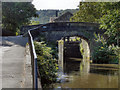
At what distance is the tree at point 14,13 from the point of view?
85.9 ft

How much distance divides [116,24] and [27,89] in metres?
11.4

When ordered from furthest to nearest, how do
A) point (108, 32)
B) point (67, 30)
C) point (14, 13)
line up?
1. point (14, 13)
2. point (67, 30)
3. point (108, 32)

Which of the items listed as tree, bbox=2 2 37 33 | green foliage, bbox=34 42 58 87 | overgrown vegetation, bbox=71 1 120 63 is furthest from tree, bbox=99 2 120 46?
tree, bbox=2 2 37 33

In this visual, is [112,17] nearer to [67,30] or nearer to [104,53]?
[104,53]


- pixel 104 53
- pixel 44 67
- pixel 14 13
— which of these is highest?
pixel 14 13

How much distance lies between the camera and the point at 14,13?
26.0 m

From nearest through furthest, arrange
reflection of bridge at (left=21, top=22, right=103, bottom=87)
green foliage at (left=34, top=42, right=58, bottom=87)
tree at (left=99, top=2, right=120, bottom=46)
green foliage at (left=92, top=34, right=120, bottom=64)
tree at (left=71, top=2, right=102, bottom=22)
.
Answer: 1. green foliage at (left=34, top=42, right=58, bottom=87)
2. tree at (left=99, top=2, right=120, bottom=46)
3. reflection of bridge at (left=21, top=22, right=103, bottom=87)
4. green foliage at (left=92, top=34, right=120, bottom=64)
5. tree at (left=71, top=2, right=102, bottom=22)

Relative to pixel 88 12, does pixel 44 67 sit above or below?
below

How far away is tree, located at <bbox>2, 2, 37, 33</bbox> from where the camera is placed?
85.9 feet

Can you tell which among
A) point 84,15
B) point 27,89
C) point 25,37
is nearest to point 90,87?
point 27,89

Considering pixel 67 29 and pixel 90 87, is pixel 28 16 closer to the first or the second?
pixel 67 29

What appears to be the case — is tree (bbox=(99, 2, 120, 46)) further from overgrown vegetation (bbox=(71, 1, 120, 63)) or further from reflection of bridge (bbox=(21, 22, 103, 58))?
reflection of bridge (bbox=(21, 22, 103, 58))

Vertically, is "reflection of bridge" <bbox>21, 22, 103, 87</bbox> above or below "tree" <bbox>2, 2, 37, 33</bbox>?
below

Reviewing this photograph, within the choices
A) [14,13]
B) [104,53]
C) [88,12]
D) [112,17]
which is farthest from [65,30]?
[14,13]
